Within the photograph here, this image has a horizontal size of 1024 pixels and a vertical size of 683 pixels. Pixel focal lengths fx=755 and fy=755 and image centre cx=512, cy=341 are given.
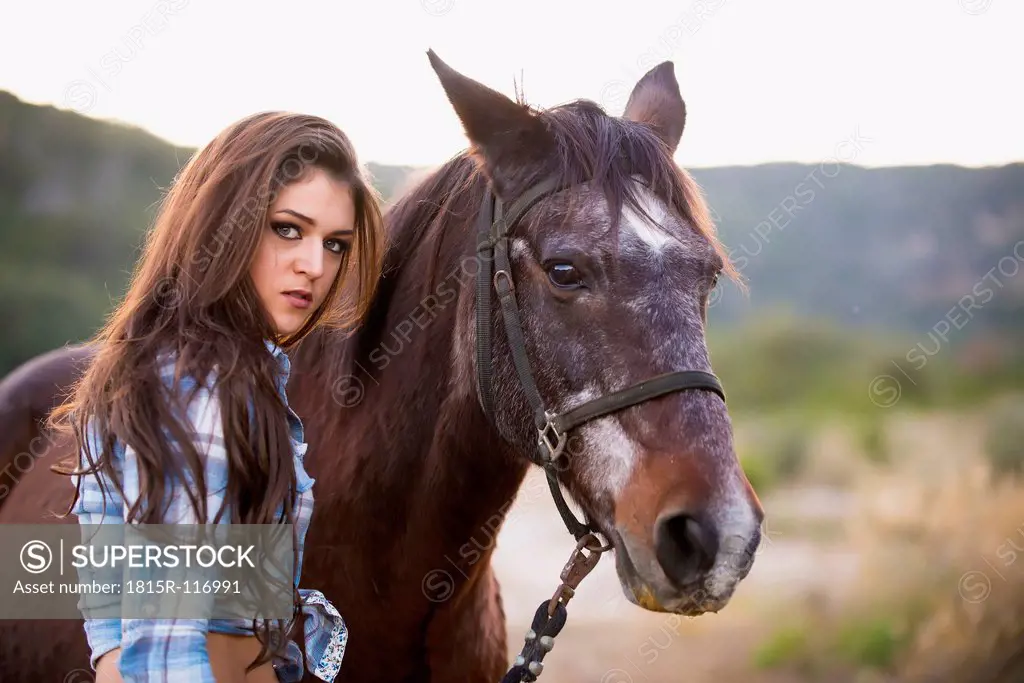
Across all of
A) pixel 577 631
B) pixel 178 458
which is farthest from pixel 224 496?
pixel 577 631

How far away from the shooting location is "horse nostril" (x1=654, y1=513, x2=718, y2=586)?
168 centimetres

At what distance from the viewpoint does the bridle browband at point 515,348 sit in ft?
6.74

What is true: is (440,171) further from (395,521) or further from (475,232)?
(395,521)

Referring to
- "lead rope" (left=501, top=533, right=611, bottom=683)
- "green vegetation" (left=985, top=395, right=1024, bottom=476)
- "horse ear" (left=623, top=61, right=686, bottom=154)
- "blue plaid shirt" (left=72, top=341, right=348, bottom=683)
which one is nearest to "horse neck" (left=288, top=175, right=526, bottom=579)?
"lead rope" (left=501, top=533, right=611, bottom=683)

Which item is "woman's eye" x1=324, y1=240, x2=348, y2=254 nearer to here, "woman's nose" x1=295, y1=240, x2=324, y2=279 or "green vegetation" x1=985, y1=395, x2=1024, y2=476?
"woman's nose" x1=295, y1=240, x2=324, y2=279

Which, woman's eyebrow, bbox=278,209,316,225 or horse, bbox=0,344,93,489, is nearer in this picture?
woman's eyebrow, bbox=278,209,316,225

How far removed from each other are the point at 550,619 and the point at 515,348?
790 millimetres

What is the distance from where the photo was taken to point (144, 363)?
1.60 meters

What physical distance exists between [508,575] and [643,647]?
289 centimetres

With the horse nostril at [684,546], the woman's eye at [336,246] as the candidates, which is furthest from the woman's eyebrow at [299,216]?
the horse nostril at [684,546]

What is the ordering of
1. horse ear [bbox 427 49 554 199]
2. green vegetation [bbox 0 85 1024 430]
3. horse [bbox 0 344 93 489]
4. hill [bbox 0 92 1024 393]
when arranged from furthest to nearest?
hill [bbox 0 92 1024 393]
green vegetation [bbox 0 85 1024 430]
horse [bbox 0 344 93 489]
horse ear [bbox 427 49 554 199]

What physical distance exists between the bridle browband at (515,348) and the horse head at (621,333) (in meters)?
0.01

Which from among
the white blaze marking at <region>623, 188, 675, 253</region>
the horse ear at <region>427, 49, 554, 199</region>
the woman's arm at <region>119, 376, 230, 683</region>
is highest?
the horse ear at <region>427, 49, 554, 199</region>

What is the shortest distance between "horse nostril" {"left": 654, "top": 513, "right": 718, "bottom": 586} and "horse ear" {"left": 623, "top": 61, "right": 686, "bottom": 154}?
1.52 metres
